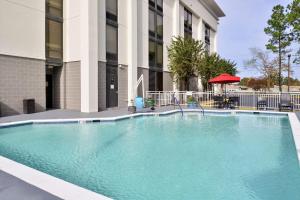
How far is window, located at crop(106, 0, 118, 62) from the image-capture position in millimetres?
15278

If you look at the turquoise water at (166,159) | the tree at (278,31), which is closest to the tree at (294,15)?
the tree at (278,31)

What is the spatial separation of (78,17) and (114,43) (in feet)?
9.84

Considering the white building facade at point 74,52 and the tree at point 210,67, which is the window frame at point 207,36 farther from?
the white building facade at point 74,52

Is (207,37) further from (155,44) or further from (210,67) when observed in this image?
(155,44)

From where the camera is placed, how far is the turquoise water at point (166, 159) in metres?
3.80

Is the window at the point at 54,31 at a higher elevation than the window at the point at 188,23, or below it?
below

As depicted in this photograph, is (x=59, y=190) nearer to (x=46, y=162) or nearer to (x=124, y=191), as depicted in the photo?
(x=124, y=191)

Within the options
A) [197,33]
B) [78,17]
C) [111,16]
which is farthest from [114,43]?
[197,33]

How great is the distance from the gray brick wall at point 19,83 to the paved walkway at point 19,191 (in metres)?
9.28

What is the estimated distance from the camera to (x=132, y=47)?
55.1ft

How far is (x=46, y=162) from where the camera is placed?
5.16 meters

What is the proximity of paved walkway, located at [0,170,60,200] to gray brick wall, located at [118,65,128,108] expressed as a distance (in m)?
12.7

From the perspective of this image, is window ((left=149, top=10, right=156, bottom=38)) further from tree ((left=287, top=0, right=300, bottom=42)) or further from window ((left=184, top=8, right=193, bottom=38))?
tree ((left=287, top=0, right=300, bottom=42))

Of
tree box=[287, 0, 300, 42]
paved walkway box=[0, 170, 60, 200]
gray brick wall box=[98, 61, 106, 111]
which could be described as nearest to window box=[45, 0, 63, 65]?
gray brick wall box=[98, 61, 106, 111]
